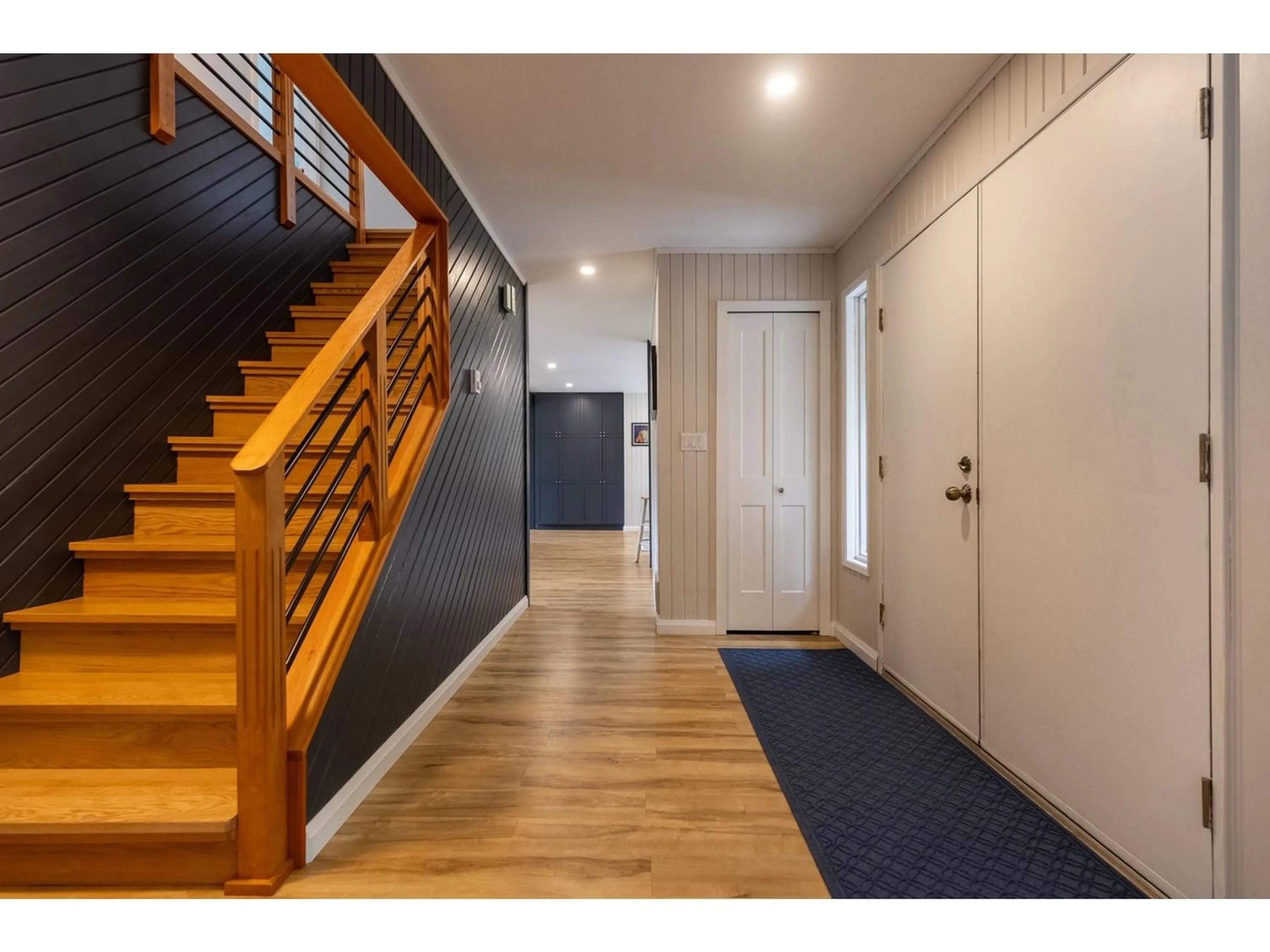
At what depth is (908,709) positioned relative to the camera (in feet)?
7.84

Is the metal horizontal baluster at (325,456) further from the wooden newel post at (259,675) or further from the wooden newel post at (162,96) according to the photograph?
the wooden newel post at (162,96)

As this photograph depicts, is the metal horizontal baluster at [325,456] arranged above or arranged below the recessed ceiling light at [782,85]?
below

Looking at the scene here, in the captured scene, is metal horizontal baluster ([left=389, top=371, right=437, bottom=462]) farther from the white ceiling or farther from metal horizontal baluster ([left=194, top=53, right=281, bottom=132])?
metal horizontal baluster ([left=194, top=53, right=281, bottom=132])

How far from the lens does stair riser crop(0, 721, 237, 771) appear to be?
139 cm

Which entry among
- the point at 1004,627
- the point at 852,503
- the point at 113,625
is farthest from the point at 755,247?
the point at 113,625

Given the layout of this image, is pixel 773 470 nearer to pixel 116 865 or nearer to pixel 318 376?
pixel 318 376

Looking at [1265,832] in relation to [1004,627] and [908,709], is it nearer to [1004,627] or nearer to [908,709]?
[1004,627]

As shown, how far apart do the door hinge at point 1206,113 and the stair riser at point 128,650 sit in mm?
2653

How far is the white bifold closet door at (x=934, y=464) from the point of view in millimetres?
2055

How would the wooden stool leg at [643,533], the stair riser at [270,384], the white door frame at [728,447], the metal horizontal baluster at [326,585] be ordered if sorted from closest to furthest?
1. the metal horizontal baluster at [326,585]
2. the stair riser at [270,384]
3. the white door frame at [728,447]
4. the wooden stool leg at [643,533]

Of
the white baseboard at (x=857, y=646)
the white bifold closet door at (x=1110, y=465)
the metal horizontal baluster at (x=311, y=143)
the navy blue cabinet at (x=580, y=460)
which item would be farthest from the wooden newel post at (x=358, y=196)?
the navy blue cabinet at (x=580, y=460)

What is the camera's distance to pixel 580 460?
32.8 ft

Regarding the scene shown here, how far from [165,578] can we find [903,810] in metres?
2.37
